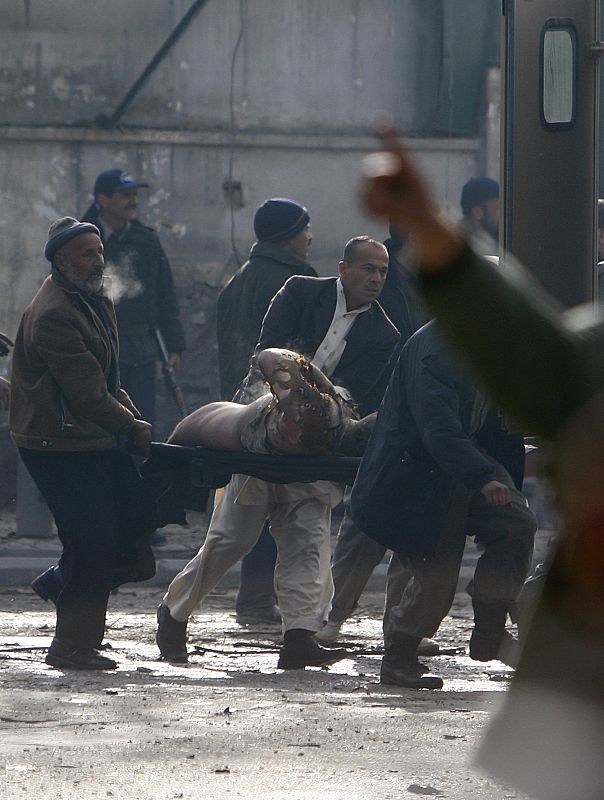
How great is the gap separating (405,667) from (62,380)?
1.72 meters

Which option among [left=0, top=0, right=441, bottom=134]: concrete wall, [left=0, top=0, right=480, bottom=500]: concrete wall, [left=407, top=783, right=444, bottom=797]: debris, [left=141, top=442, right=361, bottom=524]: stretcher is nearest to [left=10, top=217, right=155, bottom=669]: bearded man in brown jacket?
[left=141, top=442, right=361, bottom=524]: stretcher

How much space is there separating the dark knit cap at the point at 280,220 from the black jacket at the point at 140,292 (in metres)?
2.25

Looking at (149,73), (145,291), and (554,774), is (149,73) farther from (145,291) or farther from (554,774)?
(554,774)

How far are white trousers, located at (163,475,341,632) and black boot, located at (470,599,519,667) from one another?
675 mm

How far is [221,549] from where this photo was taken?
23.6ft

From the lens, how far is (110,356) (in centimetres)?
710

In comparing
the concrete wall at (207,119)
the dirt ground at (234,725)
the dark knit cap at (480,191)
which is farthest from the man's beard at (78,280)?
the concrete wall at (207,119)

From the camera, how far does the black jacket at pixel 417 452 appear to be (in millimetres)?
6324

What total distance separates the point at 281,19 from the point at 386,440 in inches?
299

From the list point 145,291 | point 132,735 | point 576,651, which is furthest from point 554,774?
point 145,291

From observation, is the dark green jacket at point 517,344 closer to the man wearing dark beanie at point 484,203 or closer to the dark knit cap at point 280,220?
the dark knit cap at point 280,220

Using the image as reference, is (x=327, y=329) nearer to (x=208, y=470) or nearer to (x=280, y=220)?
(x=208, y=470)

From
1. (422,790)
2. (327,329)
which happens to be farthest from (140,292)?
(422,790)

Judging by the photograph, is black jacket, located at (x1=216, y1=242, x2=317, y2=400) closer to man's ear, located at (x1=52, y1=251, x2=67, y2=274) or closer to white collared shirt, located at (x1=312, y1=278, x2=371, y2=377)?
white collared shirt, located at (x1=312, y1=278, x2=371, y2=377)
